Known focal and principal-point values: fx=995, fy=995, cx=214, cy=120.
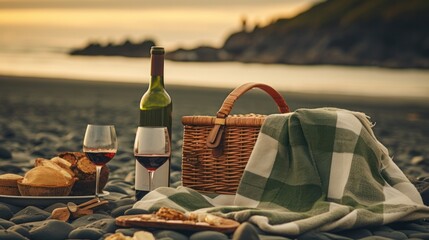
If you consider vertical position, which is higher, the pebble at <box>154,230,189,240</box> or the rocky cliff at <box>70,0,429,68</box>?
the rocky cliff at <box>70,0,429,68</box>

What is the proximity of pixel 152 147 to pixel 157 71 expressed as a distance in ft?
2.81

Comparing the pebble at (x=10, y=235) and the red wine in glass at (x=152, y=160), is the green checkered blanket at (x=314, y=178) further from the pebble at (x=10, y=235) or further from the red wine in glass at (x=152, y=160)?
the pebble at (x=10, y=235)

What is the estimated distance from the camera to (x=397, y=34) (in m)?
68.9

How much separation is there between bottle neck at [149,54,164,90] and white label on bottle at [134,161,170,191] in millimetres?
551

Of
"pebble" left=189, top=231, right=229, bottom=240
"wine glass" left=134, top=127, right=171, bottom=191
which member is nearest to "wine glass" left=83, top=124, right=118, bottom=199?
"wine glass" left=134, top=127, right=171, bottom=191

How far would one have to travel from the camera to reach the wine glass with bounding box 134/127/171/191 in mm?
6223

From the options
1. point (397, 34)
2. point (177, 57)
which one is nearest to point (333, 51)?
point (397, 34)

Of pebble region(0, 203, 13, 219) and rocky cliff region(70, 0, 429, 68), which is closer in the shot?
pebble region(0, 203, 13, 219)

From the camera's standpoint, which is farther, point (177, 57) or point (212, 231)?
point (177, 57)

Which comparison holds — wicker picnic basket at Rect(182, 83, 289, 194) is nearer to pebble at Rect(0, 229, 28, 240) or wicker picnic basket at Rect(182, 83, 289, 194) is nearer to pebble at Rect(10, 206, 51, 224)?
pebble at Rect(10, 206, 51, 224)

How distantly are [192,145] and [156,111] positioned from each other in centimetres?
38

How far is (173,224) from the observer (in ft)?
18.9

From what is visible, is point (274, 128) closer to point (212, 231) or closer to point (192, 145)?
point (192, 145)

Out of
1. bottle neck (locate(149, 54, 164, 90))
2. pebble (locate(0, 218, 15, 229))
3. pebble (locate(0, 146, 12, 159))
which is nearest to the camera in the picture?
pebble (locate(0, 218, 15, 229))
